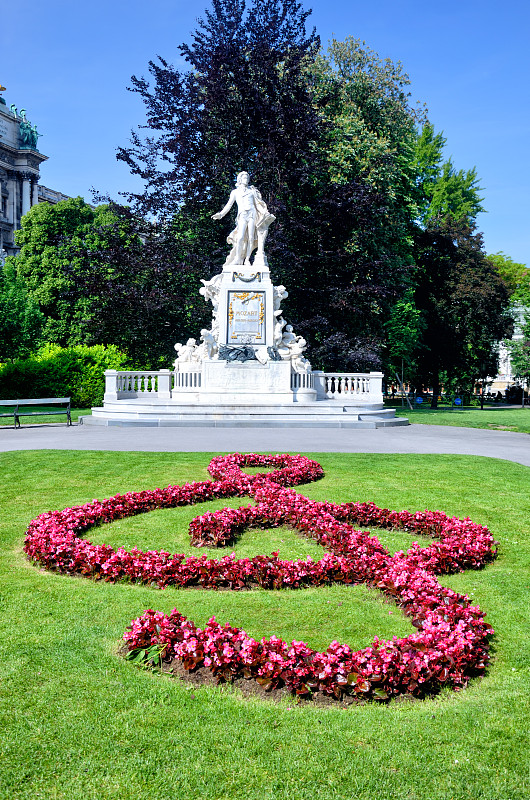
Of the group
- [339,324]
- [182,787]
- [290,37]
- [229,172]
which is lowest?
[182,787]

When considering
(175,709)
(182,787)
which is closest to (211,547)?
(175,709)

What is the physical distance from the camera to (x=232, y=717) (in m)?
3.25

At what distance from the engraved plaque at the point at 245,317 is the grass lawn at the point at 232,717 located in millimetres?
17158

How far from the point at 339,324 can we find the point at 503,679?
30384 mm

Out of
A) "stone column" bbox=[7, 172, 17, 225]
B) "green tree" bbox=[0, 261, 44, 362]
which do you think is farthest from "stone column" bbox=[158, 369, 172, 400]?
"stone column" bbox=[7, 172, 17, 225]

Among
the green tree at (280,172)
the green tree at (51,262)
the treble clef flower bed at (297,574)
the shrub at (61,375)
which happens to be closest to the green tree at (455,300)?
the green tree at (280,172)

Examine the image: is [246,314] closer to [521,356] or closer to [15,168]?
[521,356]

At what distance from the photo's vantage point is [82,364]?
29.7 metres

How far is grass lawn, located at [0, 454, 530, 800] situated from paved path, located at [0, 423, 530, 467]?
764 cm

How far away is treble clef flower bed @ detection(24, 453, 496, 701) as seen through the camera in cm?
354

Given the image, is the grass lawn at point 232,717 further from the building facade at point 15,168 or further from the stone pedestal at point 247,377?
the building facade at point 15,168

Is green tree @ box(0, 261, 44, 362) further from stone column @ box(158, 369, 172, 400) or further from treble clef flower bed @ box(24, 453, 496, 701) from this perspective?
treble clef flower bed @ box(24, 453, 496, 701)

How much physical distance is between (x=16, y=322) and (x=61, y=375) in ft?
19.0

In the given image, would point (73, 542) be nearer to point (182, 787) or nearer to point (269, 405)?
point (182, 787)
